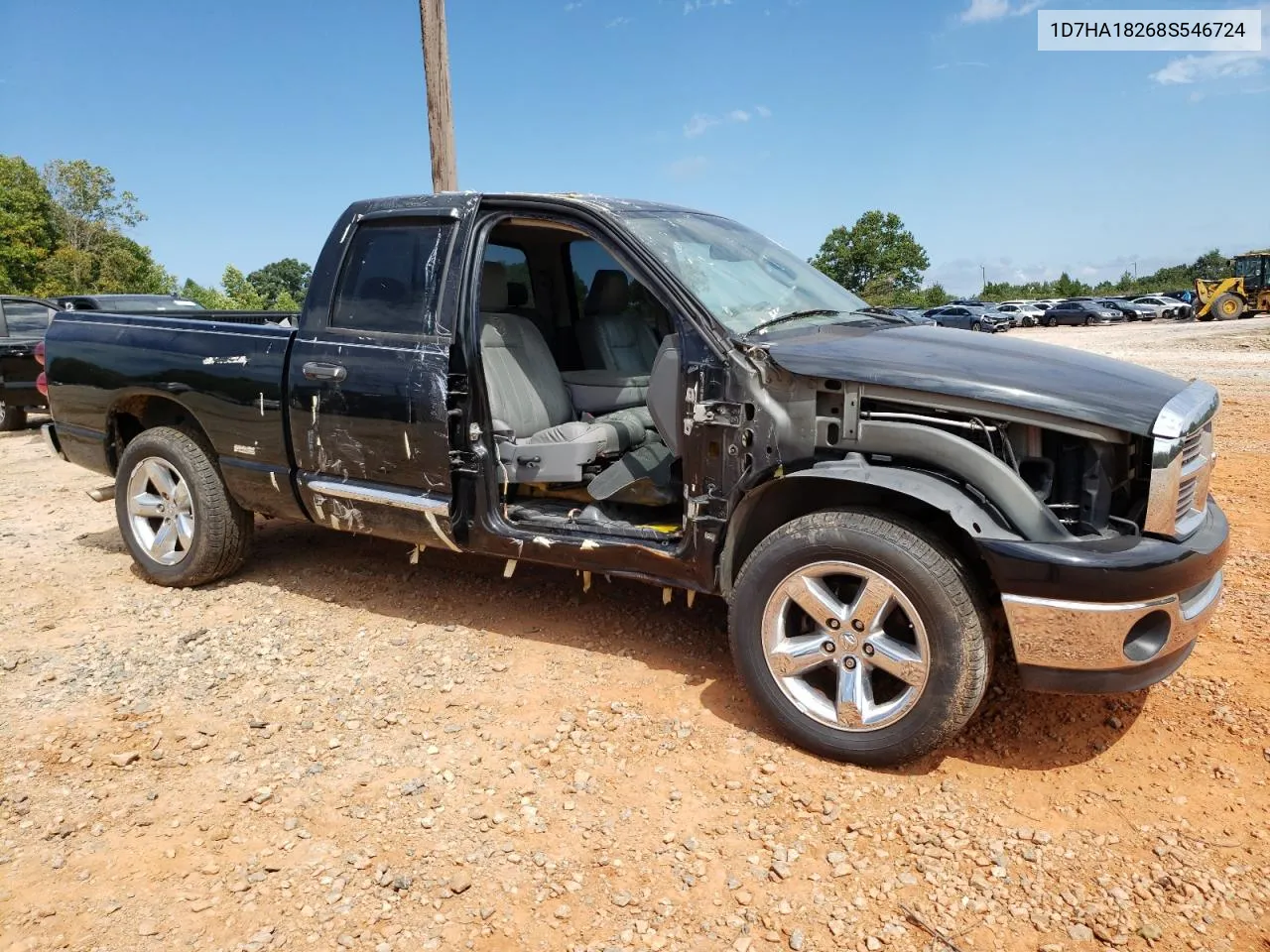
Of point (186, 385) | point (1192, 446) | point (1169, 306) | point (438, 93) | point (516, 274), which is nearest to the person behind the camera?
point (1192, 446)

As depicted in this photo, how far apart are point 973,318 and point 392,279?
4057 cm

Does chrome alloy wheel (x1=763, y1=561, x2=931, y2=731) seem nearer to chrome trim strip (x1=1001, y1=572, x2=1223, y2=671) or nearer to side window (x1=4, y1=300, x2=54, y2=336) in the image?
chrome trim strip (x1=1001, y1=572, x2=1223, y2=671)

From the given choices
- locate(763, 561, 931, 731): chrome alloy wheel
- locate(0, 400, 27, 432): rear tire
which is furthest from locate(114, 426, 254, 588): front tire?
locate(0, 400, 27, 432): rear tire

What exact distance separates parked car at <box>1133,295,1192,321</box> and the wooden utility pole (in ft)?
141

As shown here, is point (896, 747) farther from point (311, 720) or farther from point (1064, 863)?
point (311, 720)

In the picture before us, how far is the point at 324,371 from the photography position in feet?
13.5

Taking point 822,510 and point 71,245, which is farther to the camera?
point 71,245

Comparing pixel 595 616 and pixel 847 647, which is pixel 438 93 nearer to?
pixel 595 616

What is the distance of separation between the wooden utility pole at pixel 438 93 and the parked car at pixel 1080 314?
140 feet

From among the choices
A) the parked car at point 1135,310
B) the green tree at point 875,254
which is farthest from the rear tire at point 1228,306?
the green tree at point 875,254

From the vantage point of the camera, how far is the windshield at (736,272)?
137 inches

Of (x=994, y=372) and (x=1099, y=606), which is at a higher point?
(x=994, y=372)

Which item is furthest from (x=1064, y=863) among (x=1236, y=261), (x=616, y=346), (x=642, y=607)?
(x=1236, y=261)

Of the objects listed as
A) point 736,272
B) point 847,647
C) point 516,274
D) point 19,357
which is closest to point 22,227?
point 19,357
